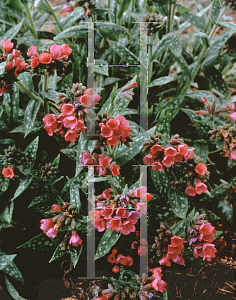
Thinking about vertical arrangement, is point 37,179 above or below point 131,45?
below

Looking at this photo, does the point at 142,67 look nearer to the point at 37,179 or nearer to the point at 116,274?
the point at 37,179

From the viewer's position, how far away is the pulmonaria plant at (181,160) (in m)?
0.96

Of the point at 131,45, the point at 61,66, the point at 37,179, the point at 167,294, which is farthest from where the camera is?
the point at 131,45

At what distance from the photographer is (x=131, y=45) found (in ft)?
5.02

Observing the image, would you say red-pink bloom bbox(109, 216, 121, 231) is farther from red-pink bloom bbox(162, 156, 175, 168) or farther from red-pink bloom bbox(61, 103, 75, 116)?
red-pink bloom bbox(61, 103, 75, 116)

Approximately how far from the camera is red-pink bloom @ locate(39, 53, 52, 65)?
1038 millimetres

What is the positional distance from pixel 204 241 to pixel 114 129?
56cm

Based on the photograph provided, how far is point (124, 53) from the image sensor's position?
4.27ft

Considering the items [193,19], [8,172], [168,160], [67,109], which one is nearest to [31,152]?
[8,172]

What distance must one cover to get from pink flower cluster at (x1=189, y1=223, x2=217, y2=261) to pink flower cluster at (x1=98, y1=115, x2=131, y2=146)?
0.46 m

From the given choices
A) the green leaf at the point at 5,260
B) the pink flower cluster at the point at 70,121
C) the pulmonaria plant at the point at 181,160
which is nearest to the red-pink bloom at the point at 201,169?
the pulmonaria plant at the point at 181,160

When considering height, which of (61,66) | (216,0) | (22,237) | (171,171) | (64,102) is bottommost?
(22,237)

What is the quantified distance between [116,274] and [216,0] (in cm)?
151

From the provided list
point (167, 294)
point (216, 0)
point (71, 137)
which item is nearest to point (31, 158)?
point (71, 137)
